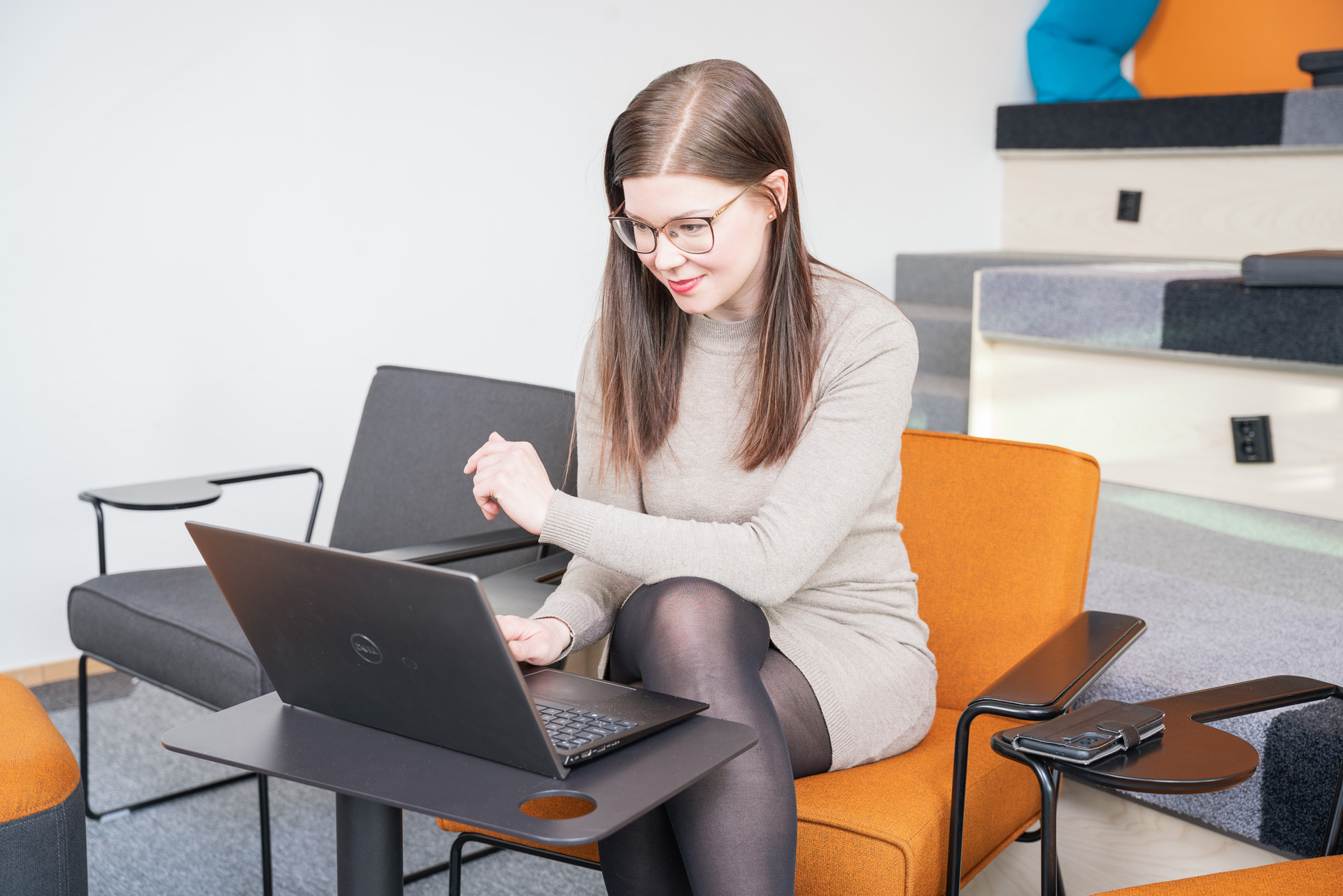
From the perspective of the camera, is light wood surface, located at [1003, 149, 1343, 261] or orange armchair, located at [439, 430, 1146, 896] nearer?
orange armchair, located at [439, 430, 1146, 896]

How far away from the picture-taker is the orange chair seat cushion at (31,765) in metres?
1.13

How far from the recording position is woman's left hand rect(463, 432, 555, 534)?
105 cm

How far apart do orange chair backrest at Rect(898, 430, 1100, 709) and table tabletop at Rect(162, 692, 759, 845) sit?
62 centimetres

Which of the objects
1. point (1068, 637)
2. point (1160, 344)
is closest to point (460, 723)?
point (1068, 637)

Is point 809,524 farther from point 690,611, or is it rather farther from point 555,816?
point 555,816

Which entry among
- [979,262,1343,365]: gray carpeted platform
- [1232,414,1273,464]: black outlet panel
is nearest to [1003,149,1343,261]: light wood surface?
[979,262,1343,365]: gray carpeted platform

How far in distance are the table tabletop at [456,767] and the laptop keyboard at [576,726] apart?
17 mm

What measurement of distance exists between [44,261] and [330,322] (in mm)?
610

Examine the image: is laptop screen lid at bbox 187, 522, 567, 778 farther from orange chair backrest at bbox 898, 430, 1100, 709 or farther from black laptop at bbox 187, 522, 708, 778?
orange chair backrest at bbox 898, 430, 1100, 709

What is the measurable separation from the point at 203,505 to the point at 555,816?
1076 mm

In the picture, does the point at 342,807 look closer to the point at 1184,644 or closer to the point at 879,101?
the point at 1184,644

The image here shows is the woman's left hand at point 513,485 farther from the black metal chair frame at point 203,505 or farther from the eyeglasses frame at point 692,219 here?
the black metal chair frame at point 203,505

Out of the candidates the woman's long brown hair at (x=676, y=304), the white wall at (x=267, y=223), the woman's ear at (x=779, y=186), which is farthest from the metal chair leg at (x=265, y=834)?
the woman's ear at (x=779, y=186)

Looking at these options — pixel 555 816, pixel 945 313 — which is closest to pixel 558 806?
pixel 555 816
